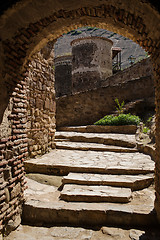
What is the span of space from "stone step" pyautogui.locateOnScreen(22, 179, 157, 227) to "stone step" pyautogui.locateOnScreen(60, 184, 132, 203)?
0.29 feet

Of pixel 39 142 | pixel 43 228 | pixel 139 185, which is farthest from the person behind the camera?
pixel 39 142

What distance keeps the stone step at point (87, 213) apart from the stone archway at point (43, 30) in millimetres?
233

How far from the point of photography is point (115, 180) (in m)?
3.57

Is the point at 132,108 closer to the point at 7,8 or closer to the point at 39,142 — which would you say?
the point at 39,142

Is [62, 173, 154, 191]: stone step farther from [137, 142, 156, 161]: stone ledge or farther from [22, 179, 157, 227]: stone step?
[137, 142, 156, 161]: stone ledge

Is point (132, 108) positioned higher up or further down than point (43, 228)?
higher up

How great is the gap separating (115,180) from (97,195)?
591mm

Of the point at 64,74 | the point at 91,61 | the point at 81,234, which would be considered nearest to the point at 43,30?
the point at 81,234

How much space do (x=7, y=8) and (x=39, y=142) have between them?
3604mm

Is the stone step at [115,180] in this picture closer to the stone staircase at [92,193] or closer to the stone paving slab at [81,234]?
the stone staircase at [92,193]

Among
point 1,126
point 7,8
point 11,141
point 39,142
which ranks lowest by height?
point 39,142

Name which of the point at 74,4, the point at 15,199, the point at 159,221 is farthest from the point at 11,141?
the point at 159,221

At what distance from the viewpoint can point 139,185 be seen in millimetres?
3600

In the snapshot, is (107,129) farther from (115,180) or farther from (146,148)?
(115,180)
